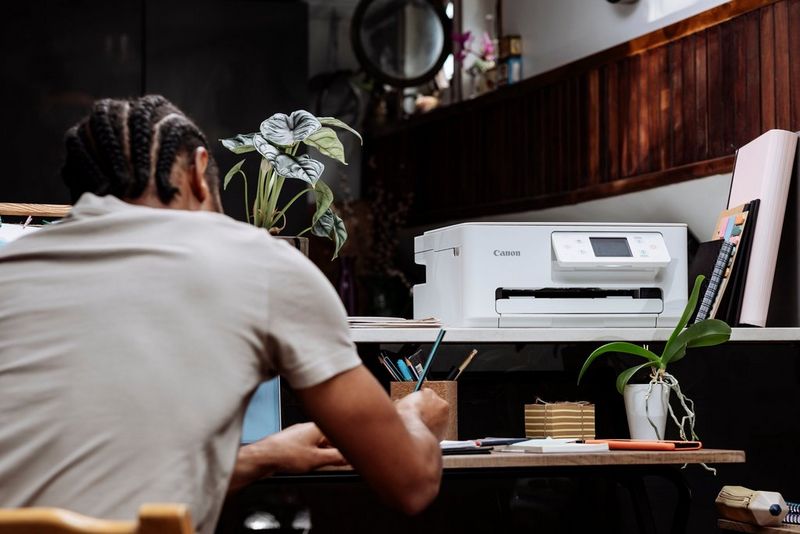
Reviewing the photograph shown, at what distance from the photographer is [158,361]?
1.20 m

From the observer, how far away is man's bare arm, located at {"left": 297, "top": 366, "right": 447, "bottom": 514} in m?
1.27

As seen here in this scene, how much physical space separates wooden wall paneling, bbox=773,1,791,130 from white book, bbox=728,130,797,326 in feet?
1.68

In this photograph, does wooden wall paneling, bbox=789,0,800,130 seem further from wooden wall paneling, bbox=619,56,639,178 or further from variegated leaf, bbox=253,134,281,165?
variegated leaf, bbox=253,134,281,165

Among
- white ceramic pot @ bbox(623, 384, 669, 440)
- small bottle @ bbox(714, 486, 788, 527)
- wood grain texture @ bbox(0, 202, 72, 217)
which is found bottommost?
small bottle @ bbox(714, 486, 788, 527)

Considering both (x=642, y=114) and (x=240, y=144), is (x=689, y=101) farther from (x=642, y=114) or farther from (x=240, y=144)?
(x=240, y=144)

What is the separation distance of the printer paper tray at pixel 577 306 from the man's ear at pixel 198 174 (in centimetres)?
133

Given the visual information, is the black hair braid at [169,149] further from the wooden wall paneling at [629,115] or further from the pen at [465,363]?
the wooden wall paneling at [629,115]

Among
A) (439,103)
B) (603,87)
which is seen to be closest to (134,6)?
(439,103)

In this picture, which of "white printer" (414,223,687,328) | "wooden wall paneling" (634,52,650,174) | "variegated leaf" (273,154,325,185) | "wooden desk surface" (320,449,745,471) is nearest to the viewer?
"wooden desk surface" (320,449,745,471)

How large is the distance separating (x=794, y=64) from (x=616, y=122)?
995 millimetres

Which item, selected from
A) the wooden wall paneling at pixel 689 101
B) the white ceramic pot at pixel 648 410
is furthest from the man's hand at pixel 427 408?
the wooden wall paneling at pixel 689 101

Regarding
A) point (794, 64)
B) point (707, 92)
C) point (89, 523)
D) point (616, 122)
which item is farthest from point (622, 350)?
point (616, 122)

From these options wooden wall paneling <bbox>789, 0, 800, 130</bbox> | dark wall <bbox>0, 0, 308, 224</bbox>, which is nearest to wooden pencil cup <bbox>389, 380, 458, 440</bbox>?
wooden wall paneling <bbox>789, 0, 800, 130</bbox>

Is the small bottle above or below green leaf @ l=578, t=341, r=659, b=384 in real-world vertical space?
below
